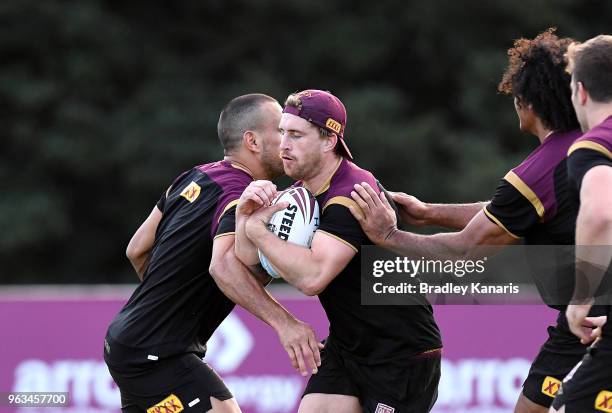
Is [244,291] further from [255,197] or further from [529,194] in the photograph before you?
[529,194]

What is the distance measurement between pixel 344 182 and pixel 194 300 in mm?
1026

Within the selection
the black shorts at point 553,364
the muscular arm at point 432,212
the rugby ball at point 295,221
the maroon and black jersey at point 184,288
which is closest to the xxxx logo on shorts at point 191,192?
the maroon and black jersey at point 184,288

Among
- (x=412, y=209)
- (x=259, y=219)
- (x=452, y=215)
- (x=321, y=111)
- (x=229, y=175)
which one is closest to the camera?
(x=259, y=219)

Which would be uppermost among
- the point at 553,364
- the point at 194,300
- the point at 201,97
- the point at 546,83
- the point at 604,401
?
the point at 201,97

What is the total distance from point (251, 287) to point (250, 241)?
0.23 m

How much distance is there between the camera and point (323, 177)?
5633mm

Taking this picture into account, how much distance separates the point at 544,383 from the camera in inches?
225

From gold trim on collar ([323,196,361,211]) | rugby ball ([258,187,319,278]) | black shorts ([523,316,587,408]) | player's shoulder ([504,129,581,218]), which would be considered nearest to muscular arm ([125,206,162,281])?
rugby ball ([258,187,319,278])

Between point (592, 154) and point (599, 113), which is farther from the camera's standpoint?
point (599, 113)

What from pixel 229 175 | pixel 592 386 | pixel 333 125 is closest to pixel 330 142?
pixel 333 125

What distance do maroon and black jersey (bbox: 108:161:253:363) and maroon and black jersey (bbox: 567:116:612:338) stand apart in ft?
5.93

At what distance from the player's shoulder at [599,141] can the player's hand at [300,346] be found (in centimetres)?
159

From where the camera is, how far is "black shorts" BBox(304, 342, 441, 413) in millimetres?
5660

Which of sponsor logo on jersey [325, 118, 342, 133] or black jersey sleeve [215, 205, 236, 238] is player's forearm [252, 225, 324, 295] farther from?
sponsor logo on jersey [325, 118, 342, 133]
